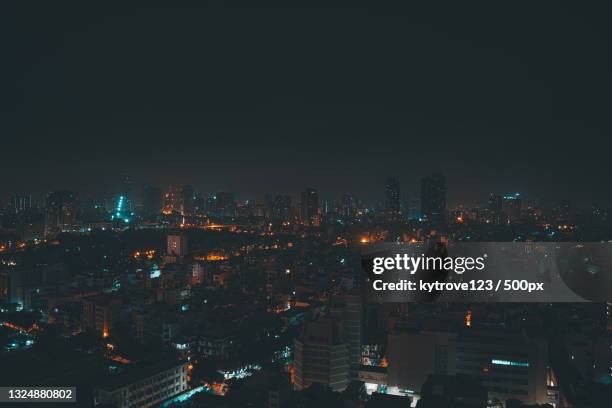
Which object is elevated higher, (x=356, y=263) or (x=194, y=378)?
(x=356, y=263)

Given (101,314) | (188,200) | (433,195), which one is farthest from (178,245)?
(188,200)

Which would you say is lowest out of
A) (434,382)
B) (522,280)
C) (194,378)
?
(194,378)

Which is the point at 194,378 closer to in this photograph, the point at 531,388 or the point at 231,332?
the point at 231,332

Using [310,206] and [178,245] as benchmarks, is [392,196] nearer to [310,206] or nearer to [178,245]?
[310,206]

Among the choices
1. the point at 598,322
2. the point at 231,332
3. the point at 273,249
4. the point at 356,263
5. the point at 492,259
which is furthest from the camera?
the point at 273,249

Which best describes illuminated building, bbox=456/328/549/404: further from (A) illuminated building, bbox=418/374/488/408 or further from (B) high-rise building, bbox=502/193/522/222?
(B) high-rise building, bbox=502/193/522/222

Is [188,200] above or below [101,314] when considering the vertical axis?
above

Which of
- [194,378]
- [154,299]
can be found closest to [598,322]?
[194,378]
